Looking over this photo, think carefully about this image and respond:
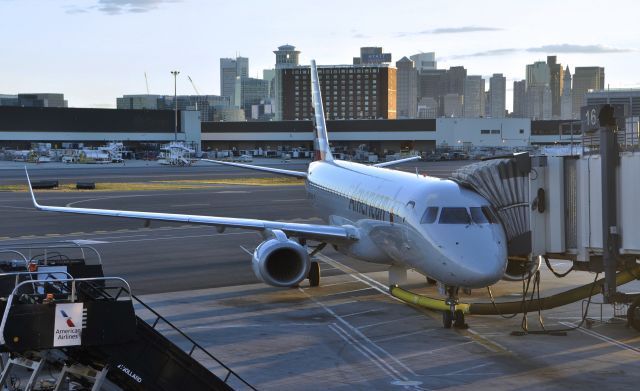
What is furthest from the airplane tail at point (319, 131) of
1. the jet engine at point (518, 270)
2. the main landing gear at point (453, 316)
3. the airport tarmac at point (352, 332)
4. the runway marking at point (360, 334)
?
the main landing gear at point (453, 316)

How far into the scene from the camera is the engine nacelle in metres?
30.7

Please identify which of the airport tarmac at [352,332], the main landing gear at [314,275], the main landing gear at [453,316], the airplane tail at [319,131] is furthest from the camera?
the airplane tail at [319,131]

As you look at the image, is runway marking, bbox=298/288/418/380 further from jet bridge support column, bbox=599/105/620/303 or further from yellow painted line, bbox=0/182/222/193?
yellow painted line, bbox=0/182/222/193

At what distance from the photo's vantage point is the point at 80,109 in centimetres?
18738

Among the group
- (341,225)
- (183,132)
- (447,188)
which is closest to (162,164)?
(183,132)

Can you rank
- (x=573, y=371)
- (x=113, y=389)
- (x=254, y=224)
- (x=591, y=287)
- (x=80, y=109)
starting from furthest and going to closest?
1. (x=80, y=109)
2. (x=254, y=224)
3. (x=591, y=287)
4. (x=573, y=371)
5. (x=113, y=389)

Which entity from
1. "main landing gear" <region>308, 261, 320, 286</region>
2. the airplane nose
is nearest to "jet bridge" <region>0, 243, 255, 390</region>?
the airplane nose

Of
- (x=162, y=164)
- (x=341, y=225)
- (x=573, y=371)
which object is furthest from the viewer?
(x=162, y=164)

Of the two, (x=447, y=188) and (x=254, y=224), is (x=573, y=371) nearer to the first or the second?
(x=447, y=188)

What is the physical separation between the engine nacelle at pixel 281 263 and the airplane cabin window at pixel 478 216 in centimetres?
740

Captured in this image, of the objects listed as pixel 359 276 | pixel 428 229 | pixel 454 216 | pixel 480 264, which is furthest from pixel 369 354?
pixel 359 276

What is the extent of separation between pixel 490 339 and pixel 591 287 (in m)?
3.82

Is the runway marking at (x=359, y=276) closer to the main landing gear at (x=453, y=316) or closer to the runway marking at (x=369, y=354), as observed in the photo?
the main landing gear at (x=453, y=316)

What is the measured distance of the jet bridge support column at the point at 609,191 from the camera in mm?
23688
